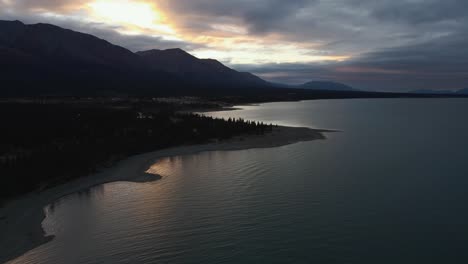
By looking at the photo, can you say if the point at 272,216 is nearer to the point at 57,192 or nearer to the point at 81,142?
the point at 57,192

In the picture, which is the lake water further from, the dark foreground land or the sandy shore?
the dark foreground land

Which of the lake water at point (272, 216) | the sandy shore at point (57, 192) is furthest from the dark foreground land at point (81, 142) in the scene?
the lake water at point (272, 216)

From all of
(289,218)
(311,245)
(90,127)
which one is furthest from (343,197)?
(90,127)

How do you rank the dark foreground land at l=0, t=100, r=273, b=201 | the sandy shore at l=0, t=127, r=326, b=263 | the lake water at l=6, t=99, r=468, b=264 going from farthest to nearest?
1. the dark foreground land at l=0, t=100, r=273, b=201
2. the sandy shore at l=0, t=127, r=326, b=263
3. the lake water at l=6, t=99, r=468, b=264

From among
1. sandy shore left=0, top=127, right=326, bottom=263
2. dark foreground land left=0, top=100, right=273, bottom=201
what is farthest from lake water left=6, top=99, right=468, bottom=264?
dark foreground land left=0, top=100, right=273, bottom=201

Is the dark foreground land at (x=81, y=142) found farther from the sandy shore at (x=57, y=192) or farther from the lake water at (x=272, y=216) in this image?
the lake water at (x=272, y=216)

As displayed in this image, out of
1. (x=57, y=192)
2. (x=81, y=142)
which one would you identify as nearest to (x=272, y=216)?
(x=57, y=192)
